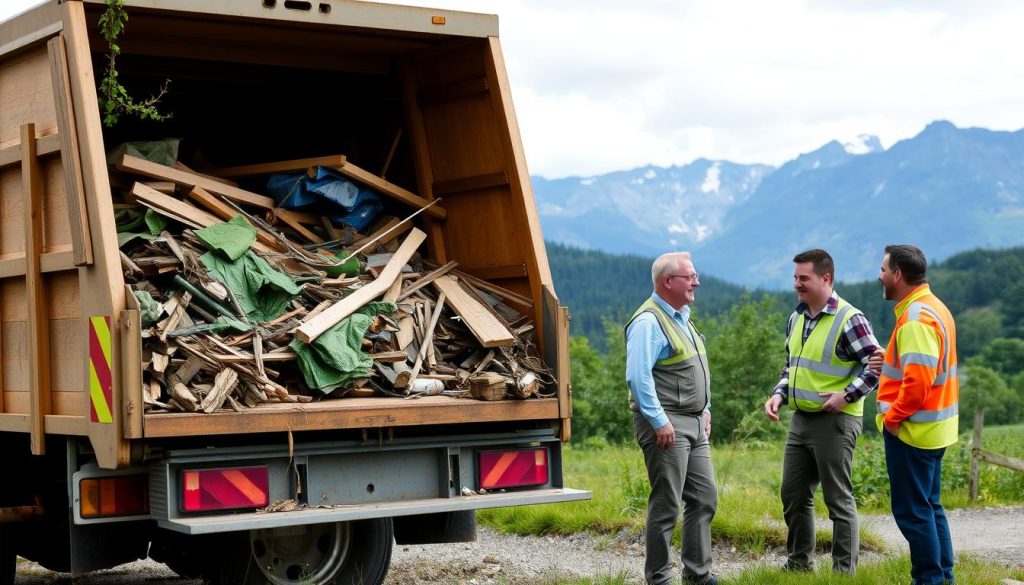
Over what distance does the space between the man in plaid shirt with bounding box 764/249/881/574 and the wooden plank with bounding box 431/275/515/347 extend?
1543mm

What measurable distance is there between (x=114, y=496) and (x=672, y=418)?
2.58m

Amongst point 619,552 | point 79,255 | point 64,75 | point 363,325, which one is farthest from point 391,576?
point 64,75

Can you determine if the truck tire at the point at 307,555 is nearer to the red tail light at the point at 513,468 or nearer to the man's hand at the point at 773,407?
the red tail light at the point at 513,468

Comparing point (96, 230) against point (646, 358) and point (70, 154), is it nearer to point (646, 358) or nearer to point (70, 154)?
point (70, 154)

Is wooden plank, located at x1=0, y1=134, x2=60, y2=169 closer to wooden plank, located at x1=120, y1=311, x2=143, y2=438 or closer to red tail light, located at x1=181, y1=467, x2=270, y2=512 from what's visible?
wooden plank, located at x1=120, y1=311, x2=143, y2=438

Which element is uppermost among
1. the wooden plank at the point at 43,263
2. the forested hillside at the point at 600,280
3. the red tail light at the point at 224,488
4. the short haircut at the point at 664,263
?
the forested hillside at the point at 600,280

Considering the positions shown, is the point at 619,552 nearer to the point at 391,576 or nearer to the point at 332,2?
the point at 391,576

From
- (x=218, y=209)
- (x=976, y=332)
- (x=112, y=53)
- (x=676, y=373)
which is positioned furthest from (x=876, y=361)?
(x=976, y=332)

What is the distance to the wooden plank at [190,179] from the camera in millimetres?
6203

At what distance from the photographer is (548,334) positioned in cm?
604

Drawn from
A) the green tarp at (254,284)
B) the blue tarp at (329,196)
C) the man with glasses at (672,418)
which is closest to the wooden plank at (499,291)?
the man with glasses at (672,418)

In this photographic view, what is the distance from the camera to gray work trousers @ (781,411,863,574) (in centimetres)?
627

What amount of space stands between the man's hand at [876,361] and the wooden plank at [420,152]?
2294mm

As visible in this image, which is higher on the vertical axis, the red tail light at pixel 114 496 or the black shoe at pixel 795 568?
the red tail light at pixel 114 496
